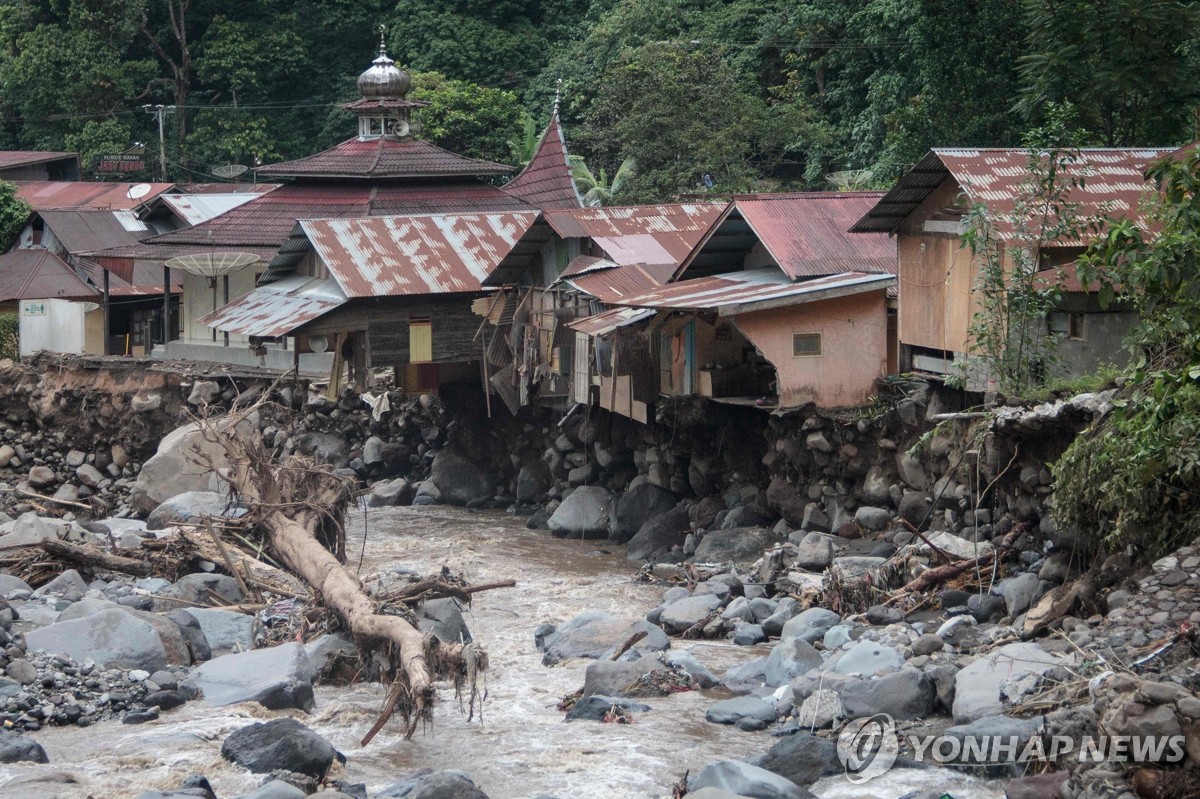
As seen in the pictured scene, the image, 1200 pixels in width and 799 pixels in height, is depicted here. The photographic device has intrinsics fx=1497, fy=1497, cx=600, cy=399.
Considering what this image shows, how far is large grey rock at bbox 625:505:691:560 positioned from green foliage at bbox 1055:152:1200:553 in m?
8.43

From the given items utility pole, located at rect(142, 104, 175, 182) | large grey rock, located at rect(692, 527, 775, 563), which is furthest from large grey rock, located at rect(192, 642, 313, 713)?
utility pole, located at rect(142, 104, 175, 182)

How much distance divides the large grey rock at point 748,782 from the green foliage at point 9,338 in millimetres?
26169

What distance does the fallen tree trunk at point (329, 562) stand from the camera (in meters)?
13.0

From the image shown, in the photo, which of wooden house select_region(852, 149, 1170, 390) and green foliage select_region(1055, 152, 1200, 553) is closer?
green foliage select_region(1055, 152, 1200, 553)

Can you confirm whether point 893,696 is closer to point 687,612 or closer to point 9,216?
point 687,612

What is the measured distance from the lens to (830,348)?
68.2 feet

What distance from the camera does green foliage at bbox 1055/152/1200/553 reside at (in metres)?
13.1

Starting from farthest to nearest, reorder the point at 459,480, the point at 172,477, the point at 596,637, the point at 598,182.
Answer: the point at 598,182
the point at 459,480
the point at 172,477
the point at 596,637

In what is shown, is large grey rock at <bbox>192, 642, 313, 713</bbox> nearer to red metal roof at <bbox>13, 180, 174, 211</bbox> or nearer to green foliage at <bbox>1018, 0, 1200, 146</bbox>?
green foliage at <bbox>1018, 0, 1200, 146</bbox>

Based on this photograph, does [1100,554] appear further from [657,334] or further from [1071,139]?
[657,334]

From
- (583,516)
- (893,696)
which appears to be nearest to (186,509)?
(583,516)

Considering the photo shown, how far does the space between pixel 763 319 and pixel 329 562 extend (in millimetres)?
7056

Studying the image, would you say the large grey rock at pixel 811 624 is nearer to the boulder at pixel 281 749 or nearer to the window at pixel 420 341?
the boulder at pixel 281 749
